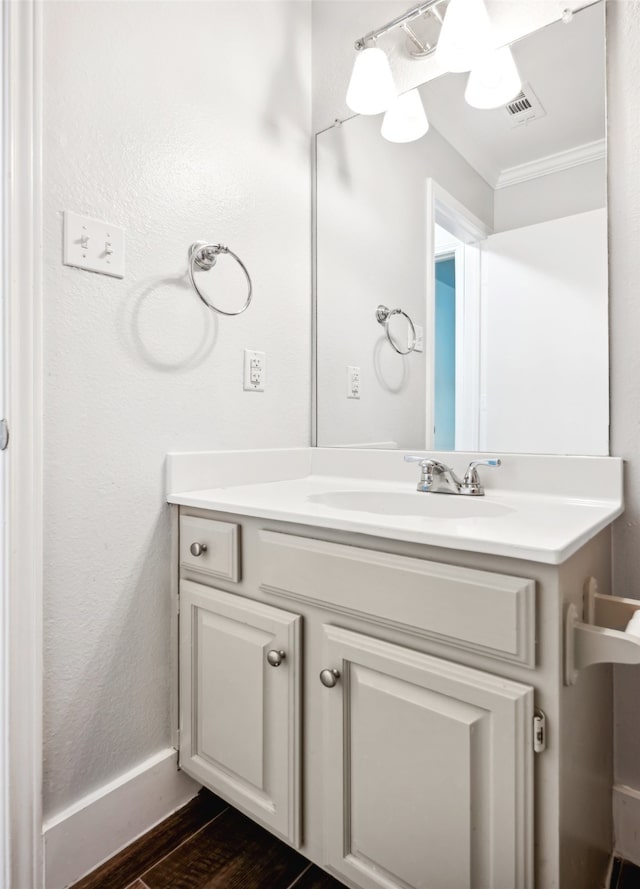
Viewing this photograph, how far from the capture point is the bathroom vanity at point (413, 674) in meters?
0.64

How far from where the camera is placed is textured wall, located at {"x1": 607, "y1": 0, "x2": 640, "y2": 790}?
1019mm

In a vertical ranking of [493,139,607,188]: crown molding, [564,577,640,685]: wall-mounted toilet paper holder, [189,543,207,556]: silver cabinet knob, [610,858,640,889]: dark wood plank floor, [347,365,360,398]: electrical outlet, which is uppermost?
[493,139,607,188]: crown molding

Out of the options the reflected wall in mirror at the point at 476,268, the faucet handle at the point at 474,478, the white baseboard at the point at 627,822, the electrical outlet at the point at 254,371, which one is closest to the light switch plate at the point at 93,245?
the electrical outlet at the point at 254,371

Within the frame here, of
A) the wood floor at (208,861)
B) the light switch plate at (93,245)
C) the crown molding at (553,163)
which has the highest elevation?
the crown molding at (553,163)

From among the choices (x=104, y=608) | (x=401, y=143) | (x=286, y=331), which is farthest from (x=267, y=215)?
(x=104, y=608)

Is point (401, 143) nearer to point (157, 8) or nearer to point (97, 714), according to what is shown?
point (157, 8)

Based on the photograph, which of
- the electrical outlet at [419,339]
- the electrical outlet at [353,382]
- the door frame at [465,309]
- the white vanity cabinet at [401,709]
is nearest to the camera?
the white vanity cabinet at [401,709]

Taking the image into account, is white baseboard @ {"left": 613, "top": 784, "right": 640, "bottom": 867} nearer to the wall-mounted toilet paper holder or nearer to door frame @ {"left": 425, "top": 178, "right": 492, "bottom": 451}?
the wall-mounted toilet paper holder

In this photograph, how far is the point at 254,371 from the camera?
136 centimetres

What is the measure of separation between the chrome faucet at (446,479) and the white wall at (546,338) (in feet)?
0.32

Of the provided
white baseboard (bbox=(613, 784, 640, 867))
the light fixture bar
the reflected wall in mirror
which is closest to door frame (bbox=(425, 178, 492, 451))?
the reflected wall in mirror

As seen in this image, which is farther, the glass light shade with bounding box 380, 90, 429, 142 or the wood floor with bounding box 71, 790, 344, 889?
the glass light shade with bounding box 380, 90, 429, 142

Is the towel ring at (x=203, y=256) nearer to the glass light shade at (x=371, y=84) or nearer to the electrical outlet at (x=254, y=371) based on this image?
the electrical outlet at (x=254, y=371)

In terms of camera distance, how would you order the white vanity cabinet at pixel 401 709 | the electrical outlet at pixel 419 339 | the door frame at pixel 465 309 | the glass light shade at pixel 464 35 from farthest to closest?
the electrical outlet at pixel 419 339, the door frame at pixel 465 309, the glass light shade at pixel 464 35, the white vanity cabinet at pixel 401 709
